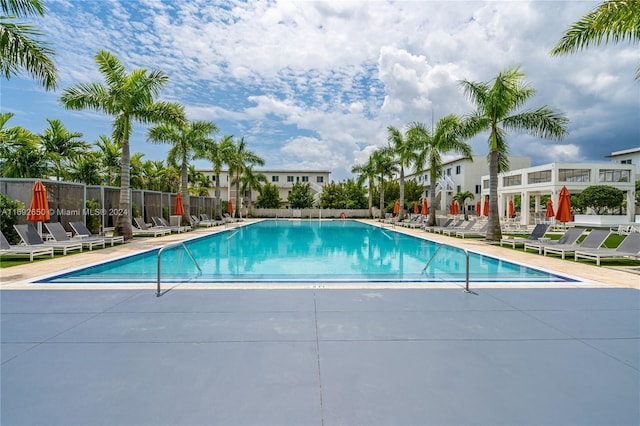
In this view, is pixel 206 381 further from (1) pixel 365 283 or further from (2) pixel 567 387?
(1) pixel 365 283

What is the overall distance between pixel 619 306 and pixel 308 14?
45.3ft

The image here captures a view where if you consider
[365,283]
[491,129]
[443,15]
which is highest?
[443,15]

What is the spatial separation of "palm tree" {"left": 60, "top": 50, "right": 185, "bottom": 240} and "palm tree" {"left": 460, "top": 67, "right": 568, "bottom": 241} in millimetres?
14541

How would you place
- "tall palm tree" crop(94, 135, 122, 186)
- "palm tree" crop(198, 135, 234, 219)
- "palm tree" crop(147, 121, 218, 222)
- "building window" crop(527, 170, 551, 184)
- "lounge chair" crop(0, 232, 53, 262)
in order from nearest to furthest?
"lounge chair" crop(0, 232, 53, 262) < "palm tree" crop(147, 121, 218, 222) < "tall palm tree" crop(94, 135, 122, 186) < "palm tree" crop(198, 135, 234, 219) < "building window" crop(527, 170, 551, 184)

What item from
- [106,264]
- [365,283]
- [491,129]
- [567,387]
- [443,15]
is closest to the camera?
[567,387]

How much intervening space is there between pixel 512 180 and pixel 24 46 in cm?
4140

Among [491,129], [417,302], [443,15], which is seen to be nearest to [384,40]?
[443,15]

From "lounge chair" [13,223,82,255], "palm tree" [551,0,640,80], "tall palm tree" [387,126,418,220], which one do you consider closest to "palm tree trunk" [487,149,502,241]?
"palm tree" [551,0,640,80]

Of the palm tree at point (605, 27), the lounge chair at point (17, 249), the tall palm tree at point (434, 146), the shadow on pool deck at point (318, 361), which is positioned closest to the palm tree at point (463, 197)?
the tall palm tree at point (434, 146)

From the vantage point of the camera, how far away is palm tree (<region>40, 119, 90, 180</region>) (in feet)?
74.9

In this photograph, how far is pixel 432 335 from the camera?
4.45m

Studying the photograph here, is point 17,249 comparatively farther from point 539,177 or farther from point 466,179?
point 466,179

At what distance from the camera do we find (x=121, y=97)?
51.7 feet

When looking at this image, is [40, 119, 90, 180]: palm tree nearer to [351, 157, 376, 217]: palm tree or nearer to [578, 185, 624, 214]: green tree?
[351, 157, 376, 217]: palm tree
